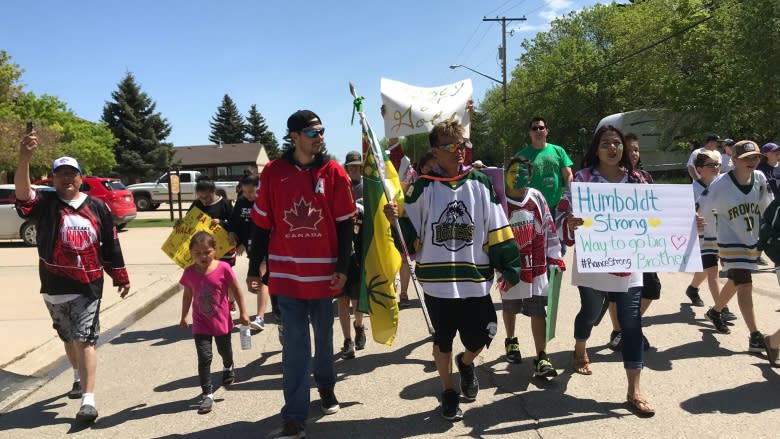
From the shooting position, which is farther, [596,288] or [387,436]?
[596,288]

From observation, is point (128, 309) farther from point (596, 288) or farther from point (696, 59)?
point (696, 59)

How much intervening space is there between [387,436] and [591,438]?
4.20ft

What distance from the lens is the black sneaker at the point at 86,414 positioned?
3.97m

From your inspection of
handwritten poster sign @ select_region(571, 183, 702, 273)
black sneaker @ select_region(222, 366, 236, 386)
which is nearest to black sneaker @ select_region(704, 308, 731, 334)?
handwritten poster sign @ select_region(571, 183, 702, 273)

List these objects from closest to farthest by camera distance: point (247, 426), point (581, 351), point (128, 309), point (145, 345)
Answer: point (247, 426) < point (581, 351) < point (145, 345) < point (128, 309)

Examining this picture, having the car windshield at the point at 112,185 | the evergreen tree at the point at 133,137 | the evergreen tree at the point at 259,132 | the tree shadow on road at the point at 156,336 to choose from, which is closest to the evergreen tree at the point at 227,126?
the evergreen tree at the point at 259,132

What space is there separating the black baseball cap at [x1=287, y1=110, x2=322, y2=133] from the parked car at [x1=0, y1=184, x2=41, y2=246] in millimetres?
13911

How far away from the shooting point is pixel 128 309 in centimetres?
770

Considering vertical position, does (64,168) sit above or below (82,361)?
above

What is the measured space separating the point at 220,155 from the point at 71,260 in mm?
70634

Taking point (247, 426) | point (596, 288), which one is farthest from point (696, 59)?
point (247, 426)

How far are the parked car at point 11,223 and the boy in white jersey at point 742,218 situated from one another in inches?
611

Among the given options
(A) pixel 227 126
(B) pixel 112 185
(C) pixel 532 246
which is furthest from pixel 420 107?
(A) pixel 227 126

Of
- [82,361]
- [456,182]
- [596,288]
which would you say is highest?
[456,182]
